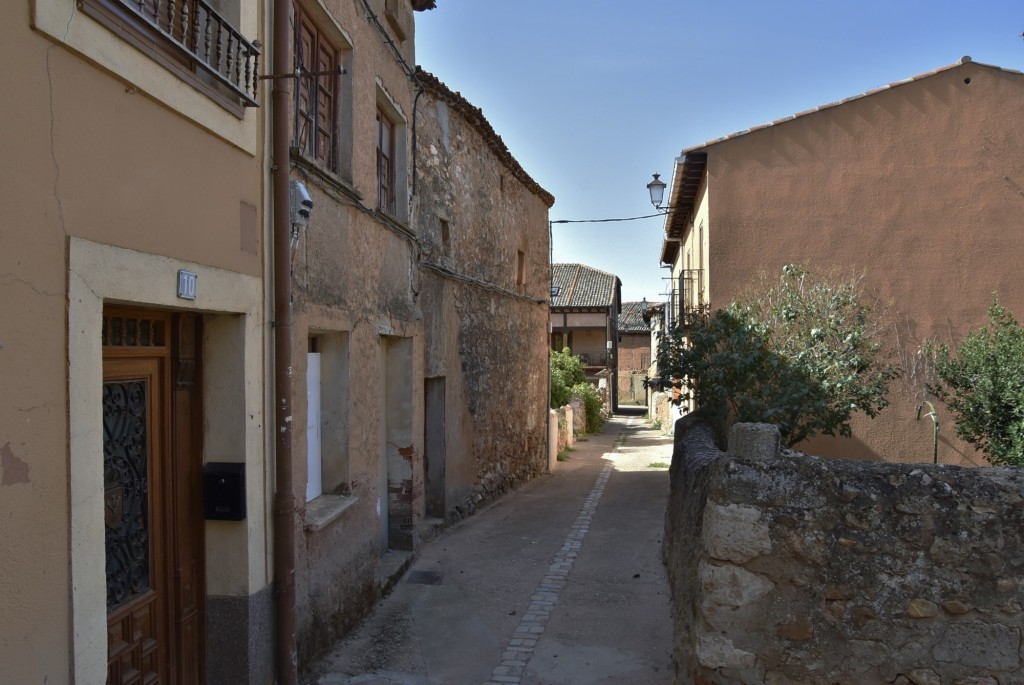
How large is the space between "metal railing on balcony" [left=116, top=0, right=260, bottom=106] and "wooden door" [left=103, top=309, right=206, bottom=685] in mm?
1280

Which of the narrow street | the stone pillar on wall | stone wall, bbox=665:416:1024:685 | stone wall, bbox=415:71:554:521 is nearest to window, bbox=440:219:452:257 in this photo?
stone wall, bbox=415:71:554:521

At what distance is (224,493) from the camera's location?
15.2 feet

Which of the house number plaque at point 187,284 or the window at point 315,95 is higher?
the window at point 315,95

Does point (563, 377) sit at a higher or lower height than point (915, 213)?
lower

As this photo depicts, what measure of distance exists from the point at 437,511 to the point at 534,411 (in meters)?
6.38

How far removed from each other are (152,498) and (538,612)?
3.83 metres

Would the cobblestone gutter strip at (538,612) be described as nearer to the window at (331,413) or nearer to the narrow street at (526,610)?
the narrow street at (526,610)

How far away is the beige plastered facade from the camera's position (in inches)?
114

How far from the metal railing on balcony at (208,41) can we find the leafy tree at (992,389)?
385 inches

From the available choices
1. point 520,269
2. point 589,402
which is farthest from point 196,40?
point 589,402

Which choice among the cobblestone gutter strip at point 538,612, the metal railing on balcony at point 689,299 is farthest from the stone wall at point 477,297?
the metal railing on balcony at point 689,299

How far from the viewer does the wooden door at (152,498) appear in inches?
156

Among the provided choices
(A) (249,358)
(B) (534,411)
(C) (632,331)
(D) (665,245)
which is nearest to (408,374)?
(A) (249,358)

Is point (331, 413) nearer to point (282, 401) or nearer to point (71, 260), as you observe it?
point (282, 401)
